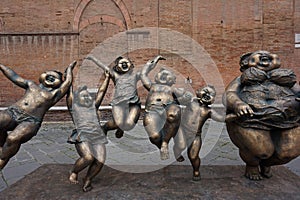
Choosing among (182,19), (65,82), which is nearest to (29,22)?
(182,19)

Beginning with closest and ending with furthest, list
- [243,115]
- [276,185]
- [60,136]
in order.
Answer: [243,115] < [276,185] < [60,136]

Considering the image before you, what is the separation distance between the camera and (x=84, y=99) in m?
1.88

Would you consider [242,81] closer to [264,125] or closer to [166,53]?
[264,125]

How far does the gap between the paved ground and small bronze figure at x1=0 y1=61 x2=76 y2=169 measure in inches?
38.1

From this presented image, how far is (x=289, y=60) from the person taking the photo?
776cm

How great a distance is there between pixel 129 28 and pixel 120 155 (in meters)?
4.80

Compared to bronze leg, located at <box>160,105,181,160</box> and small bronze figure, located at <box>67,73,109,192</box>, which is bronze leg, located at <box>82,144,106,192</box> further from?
bronze leg, located at <box>160,105,181,160</box>

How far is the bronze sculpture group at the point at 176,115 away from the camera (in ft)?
5.94

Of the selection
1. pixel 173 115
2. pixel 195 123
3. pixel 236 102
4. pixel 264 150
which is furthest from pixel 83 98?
pixel 264 150

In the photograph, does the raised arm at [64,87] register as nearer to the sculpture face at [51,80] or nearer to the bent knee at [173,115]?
the sculpture face at [51,80]

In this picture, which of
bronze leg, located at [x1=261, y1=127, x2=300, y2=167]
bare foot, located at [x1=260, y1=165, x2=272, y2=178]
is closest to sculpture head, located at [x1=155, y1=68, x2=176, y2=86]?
bronze leg, located at [x1=261, y1=127, x2=300, y2=167]

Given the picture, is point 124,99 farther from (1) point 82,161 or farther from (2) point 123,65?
(1) point 82,161

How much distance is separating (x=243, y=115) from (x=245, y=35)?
6.67 m

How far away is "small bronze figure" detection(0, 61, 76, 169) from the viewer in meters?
1.78
